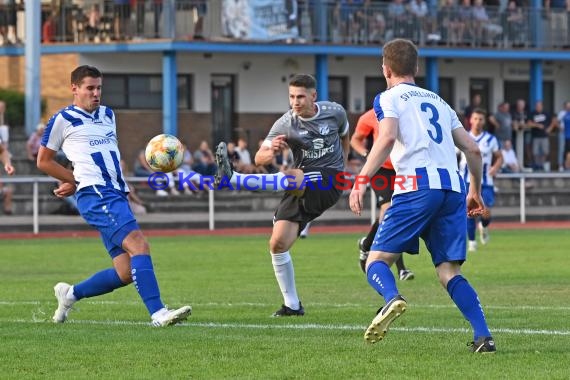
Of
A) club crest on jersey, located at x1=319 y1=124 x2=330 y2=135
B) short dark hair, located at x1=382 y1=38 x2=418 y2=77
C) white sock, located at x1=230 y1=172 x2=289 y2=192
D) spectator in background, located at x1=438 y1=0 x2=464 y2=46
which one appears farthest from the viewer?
spectator in background, located at x1=438 y1=0 x2=464 y2=46

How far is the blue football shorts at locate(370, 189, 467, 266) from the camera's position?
9328 millimetres

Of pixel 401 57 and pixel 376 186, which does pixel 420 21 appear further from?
pixel 401 57

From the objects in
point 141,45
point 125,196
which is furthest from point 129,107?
point 125,196

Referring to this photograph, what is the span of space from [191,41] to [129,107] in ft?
10.8

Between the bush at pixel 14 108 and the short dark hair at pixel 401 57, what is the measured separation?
91.4 ft

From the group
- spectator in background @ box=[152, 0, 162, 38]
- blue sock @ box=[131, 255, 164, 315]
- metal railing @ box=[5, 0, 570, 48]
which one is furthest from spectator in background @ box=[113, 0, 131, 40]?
blue sock @ box=[131, 255, 164, 315]

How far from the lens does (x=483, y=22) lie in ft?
138

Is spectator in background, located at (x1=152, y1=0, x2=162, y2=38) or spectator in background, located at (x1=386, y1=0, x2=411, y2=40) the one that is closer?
spectator in background, located at (x1=152, y1=0, x2=162, y2=38)

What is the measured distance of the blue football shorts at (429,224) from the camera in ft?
30.6

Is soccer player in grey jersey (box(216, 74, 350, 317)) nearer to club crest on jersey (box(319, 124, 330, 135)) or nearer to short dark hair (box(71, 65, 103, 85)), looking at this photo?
club crest on jersey (box(319, 124, 330, 135))

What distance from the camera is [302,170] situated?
12.3 m

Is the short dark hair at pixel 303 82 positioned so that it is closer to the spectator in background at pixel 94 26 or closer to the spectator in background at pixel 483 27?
the spectator in background at pixel 94 26

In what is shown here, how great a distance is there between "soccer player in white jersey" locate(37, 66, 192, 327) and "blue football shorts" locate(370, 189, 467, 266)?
7.24ft

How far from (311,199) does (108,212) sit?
6.99ft
